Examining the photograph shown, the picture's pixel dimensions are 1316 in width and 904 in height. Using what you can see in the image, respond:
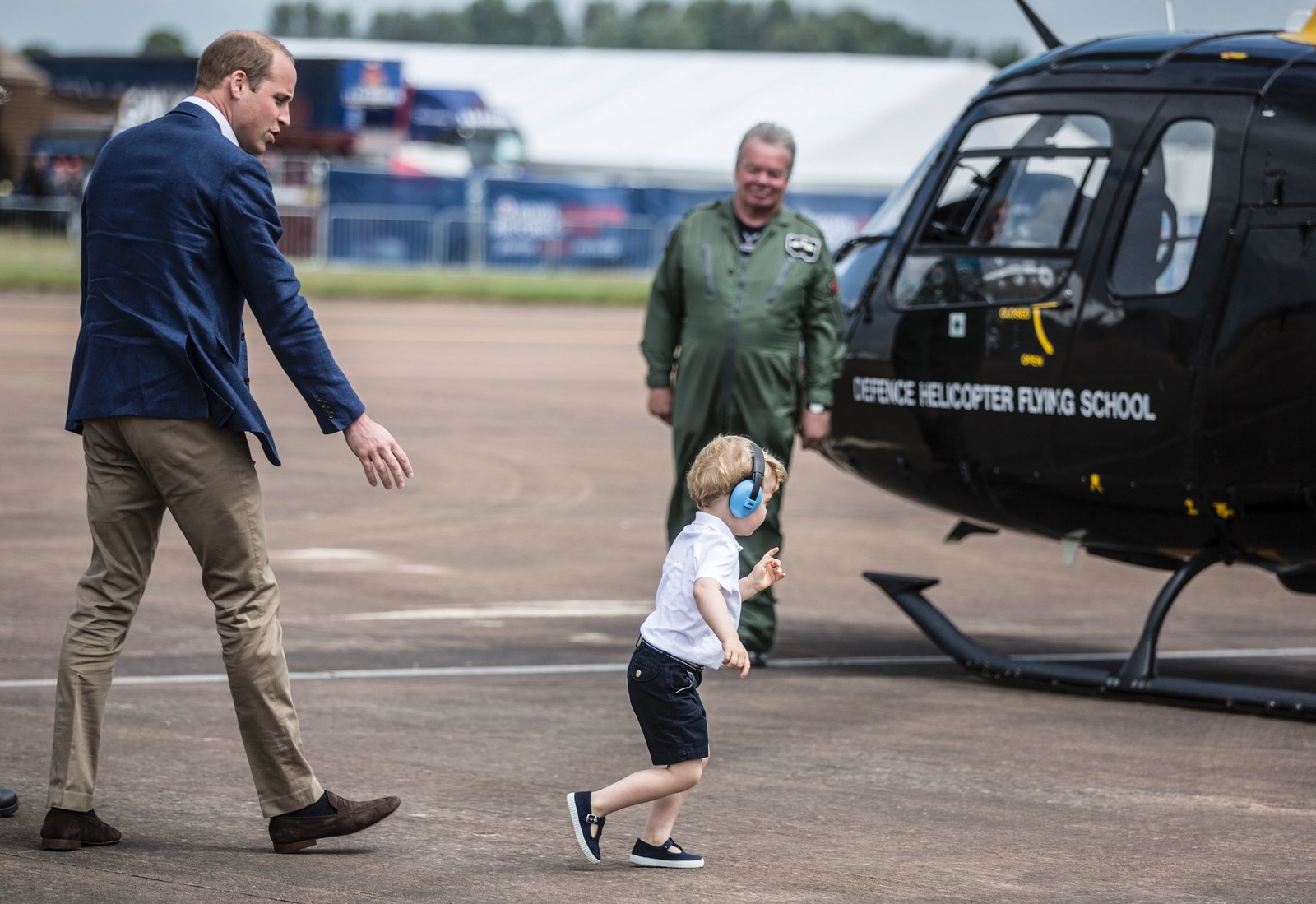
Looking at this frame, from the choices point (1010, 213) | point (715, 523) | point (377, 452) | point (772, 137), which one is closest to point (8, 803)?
point (377, 452)

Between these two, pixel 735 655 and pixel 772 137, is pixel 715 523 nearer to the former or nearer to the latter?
pixel 735 655

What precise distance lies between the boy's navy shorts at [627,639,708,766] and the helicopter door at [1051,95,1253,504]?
300 centimetres

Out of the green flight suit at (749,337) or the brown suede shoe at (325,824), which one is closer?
the brown suede shoe at (325,824)

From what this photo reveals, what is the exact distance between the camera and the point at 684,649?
4.75 meters

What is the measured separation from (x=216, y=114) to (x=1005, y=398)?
3.68m

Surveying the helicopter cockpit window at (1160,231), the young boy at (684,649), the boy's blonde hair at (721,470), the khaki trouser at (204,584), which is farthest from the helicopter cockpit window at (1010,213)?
the khaki trouser at (204,584)

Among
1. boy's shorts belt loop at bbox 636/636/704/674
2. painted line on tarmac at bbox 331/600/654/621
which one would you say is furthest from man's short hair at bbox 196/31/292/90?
painted line on tarmac at bbox 331/600/654/621

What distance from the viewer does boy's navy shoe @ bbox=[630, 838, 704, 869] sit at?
4848 millimetres

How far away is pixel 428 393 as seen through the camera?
18.4 m

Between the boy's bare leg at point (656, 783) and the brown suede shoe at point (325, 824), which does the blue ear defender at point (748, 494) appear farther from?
the brown suede shoe at point (325, 824)

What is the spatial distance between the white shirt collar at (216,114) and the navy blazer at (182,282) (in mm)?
40

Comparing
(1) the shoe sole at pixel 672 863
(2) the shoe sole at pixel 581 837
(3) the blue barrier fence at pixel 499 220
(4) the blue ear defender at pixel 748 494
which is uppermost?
(4) the blue ear defender at pixel 748 494

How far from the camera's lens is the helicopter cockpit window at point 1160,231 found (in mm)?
7141

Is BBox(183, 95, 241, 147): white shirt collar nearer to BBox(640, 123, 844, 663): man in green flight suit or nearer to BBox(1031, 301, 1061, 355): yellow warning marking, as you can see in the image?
BBox(640, 123, 844, 663): man in green flight suit
